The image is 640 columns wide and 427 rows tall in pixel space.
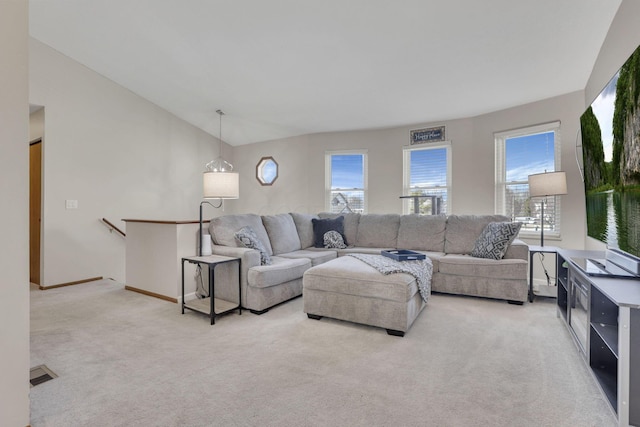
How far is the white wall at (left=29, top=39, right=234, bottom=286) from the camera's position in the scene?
4102 millimetres

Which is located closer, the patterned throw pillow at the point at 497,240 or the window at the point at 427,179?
the patterned throw pillow at the point at 497,240

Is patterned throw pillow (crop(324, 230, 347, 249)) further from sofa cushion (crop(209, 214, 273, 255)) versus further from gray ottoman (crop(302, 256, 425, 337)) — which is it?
gray ottoman (crop(302, 256, 425, 337))

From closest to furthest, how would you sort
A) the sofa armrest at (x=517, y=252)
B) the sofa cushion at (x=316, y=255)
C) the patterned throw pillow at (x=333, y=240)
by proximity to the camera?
the sofa armrest at (x=517, y=252)
the sofa cushion at (x=316, y=255)
the patterned throw pillow at (x=333, y=240)

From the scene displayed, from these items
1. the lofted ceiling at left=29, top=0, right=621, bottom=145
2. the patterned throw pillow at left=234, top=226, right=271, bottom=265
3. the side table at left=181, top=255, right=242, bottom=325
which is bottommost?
the side table at left=181, top=255, right=242, bottom=325

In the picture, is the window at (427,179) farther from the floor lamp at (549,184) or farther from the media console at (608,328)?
the media console at (608,328)

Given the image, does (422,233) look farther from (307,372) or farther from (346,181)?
(307,372)

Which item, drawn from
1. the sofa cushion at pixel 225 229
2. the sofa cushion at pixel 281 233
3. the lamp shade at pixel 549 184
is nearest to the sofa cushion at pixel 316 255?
the sofa cushion at pixel 281 233

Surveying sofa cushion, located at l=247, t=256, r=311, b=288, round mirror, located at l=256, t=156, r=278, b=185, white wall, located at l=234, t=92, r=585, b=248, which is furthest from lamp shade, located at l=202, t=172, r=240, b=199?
round mirror, located at l=256, t=156, r=278, b=185

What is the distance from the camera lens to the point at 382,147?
5.55 metres

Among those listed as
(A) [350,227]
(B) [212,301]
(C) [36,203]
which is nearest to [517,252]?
(A) [350,227]

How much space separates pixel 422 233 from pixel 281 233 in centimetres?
185

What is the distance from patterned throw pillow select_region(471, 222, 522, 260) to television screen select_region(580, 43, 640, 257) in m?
0.85

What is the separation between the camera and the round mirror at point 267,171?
6480mm

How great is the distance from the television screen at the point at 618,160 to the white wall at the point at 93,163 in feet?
17.3
